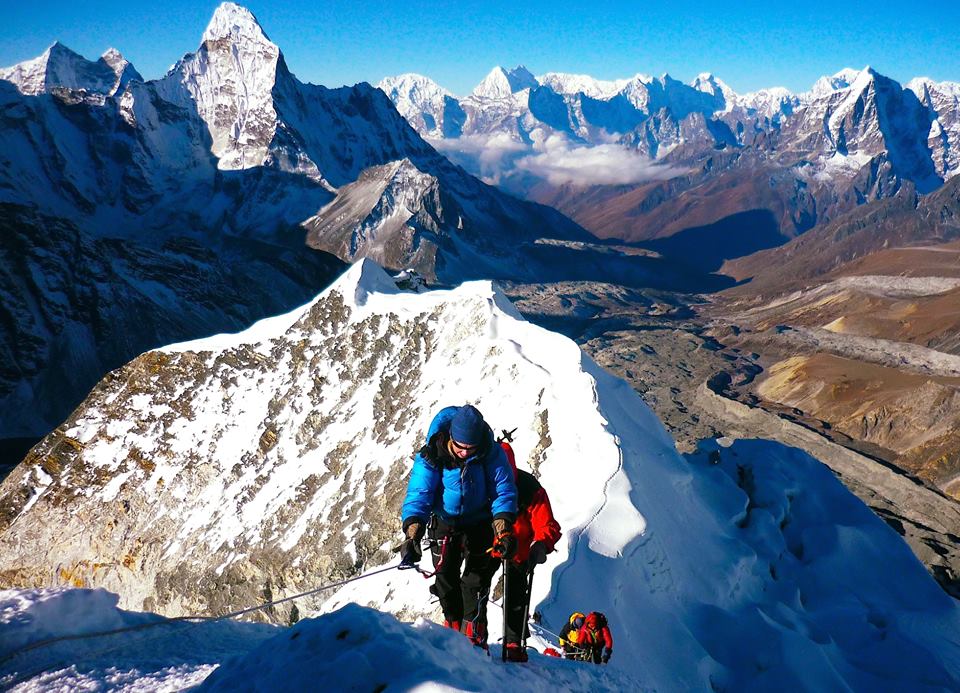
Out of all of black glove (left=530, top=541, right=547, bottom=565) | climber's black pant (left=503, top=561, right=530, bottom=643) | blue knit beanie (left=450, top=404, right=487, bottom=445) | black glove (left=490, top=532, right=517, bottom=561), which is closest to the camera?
blue knit beanie (left=450, top=404, right=487, bottom=445)

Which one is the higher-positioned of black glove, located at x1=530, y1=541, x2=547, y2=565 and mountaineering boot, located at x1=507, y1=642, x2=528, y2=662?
black glove, located at x1=530, y1=541, x2=547, y2=565

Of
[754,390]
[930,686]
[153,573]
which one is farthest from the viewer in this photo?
[754,390]

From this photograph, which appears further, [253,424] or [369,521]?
[253,424]

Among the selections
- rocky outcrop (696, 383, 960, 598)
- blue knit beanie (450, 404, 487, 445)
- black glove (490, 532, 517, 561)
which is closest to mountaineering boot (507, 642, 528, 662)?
black glove (490, 532, 517, 561)

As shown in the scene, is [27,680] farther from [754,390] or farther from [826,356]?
[826,356]

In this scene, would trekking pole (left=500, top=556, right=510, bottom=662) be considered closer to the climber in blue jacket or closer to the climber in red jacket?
the climber in red jacket

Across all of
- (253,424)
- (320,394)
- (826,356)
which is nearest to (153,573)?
(253,424)

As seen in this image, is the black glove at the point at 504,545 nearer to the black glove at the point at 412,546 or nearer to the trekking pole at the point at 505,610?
the trekking pole at the point at 505,610
